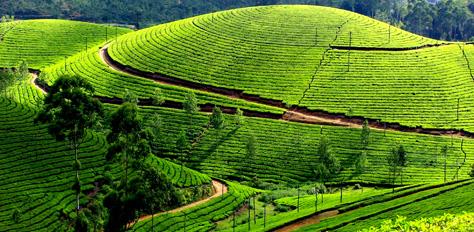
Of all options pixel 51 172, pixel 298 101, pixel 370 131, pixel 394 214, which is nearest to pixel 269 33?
pixel 298 101

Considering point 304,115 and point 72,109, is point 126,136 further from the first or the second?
point 304,115

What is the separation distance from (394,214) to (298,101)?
5517 centimetres

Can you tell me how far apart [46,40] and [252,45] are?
47.2 meters

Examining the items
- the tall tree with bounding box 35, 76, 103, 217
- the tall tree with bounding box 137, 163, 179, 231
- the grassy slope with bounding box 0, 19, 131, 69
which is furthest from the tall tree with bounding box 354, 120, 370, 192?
the grassy slope with bounding box 0, 19, 131, 69

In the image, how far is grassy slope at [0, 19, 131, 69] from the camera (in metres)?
144

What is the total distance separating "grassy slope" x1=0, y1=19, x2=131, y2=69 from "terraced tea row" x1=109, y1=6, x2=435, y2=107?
1052 cm

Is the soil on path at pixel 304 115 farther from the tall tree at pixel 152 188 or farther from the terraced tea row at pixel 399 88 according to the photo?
the tall tree at pixel 152 188

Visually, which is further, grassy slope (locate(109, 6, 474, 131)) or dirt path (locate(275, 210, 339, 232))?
grassy slope (locate(109, 6, 474, 131))

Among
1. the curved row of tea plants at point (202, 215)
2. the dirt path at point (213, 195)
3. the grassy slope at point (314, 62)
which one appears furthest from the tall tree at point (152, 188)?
the grassy slope at point (314, 62)

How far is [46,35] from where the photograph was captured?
6235 inches

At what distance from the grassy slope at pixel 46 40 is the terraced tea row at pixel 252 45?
1052 cm

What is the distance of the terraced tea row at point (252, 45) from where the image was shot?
127500 millimetres

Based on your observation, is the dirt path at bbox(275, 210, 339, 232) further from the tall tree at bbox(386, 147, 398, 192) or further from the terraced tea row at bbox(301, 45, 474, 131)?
the terraced tea row at bbox(301, 45, 474, 131)

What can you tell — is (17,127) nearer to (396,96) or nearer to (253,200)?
(253,200)
